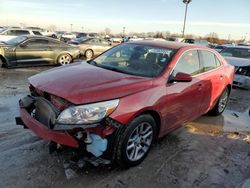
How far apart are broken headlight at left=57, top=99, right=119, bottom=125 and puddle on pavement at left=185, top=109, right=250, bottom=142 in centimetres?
267

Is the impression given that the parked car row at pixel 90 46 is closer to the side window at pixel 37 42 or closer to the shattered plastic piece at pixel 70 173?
the side window at pixel 37 42

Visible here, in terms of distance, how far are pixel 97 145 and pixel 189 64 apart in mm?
2311

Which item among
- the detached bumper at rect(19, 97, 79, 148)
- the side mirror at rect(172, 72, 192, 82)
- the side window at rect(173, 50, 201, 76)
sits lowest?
the detached bumper at rect(19, 97, 79, 148)

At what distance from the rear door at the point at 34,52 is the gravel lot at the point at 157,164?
6.24 m

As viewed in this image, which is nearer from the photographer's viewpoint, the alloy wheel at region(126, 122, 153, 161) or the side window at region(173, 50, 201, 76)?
the alloy wheel at region(126, 122, 153, 161)

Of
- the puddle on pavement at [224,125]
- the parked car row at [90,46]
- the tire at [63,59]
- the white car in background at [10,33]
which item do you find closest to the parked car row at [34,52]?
the tire at [63,59]

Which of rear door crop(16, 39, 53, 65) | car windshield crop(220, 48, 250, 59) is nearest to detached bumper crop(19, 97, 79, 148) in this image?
rear door crop(16, 39, 53, 65)

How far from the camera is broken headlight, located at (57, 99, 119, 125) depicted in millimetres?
3117

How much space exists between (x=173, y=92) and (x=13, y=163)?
8.01ft

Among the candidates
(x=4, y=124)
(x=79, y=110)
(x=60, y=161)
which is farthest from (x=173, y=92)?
(x=4, y=124)

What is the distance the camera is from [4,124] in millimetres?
4938

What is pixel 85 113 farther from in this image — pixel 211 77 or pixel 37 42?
pixel 37 42

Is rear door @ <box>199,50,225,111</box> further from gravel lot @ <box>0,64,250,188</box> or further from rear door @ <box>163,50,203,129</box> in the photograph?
gravel lot @ <box>0,64,250,188</box>

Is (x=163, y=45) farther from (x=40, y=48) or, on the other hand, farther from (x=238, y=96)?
(x=40, y=48)
